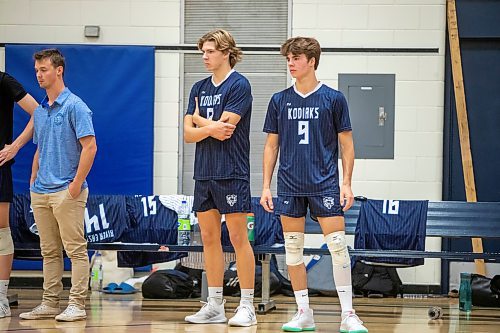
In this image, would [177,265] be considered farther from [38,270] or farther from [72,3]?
[72,3]

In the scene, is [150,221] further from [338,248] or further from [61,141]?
[338,248]

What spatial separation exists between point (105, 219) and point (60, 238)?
1512 millimetres

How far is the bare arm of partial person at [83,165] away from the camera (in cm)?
480

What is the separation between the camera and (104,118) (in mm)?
7641

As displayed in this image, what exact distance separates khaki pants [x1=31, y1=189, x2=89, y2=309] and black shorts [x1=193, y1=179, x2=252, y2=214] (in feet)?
2.21

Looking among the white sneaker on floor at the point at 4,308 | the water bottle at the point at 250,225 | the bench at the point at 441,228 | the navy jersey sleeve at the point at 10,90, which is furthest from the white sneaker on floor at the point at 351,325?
the navy jersey sleeve at the point at 10,90

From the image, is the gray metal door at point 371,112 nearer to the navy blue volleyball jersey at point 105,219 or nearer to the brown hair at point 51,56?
the navy blue volleyball jersey at point 105,219

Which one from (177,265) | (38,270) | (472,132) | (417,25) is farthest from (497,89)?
(38,270)

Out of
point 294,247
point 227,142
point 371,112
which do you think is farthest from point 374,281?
point 227,142

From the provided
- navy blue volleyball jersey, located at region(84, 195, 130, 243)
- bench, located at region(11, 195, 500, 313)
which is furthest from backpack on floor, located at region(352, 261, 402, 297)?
navy blue volleyball jersey, located at region(84, 195, 130, 243)

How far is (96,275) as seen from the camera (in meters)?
7.39

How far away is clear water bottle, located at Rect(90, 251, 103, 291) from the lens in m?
7.36

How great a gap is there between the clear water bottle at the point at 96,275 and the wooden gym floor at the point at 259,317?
0.45m

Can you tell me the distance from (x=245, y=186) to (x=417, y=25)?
3434mm
